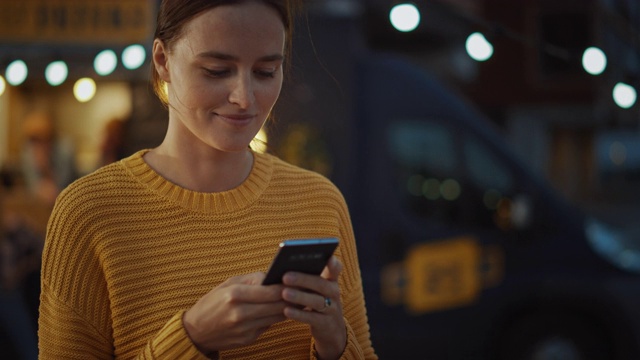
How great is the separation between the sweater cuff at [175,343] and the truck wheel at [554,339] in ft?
16.0

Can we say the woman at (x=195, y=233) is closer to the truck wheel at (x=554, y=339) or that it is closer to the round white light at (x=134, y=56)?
the round white light at (x=134, y=56)

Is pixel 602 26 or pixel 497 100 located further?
pixel 497 100

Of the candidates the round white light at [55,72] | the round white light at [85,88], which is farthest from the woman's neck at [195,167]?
the round white light at [85,88]

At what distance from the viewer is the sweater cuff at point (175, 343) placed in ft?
5.43

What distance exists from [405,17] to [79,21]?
3.29m

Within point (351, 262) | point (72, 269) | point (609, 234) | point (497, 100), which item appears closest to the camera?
point (72, 269)

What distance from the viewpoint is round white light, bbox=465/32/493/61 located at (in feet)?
11.1

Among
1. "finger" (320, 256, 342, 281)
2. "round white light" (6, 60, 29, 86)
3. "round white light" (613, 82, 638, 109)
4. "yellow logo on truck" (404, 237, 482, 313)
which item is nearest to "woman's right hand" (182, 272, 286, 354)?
"finger" (320, 256, 342, 281)

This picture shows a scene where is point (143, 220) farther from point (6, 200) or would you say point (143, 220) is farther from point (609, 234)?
point (609, 234)

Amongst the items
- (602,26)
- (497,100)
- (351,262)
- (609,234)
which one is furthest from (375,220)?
(497,100)

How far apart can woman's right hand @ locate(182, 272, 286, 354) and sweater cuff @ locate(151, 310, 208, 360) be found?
18 mm

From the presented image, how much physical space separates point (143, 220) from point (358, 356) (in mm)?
498

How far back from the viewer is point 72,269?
177 centimetres

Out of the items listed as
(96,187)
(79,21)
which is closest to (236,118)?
(96,187)
